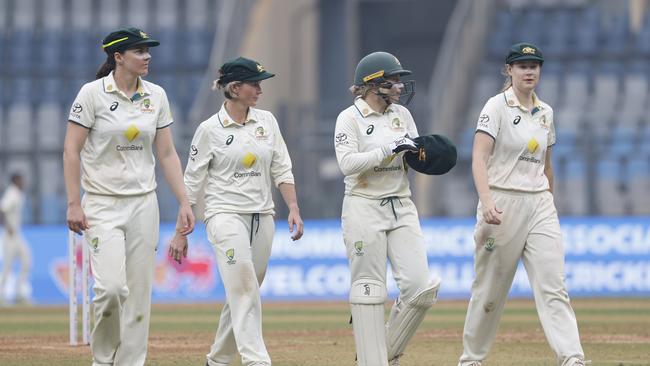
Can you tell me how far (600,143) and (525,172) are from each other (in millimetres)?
16642

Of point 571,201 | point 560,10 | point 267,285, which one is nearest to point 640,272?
point 571,201

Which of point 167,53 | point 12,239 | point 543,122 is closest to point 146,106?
point 543,122

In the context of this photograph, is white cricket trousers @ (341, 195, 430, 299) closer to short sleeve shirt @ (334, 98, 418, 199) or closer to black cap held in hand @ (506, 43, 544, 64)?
short sleeve shirt @ (334, 98, 418, 199)

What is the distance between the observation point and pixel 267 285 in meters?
24.0

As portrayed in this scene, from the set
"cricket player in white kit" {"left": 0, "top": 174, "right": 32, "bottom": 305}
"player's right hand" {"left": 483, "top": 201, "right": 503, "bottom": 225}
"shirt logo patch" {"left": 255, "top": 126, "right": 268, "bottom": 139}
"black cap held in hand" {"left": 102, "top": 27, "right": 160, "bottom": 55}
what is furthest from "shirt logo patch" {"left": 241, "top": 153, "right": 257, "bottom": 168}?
"cricket player in white kit" {"left": 0, "top": 174, "right": 32, "bottom": 305}

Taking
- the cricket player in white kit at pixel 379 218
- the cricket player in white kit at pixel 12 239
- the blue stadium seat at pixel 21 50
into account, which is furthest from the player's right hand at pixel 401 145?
the blue stadium seat at pixel 21 50

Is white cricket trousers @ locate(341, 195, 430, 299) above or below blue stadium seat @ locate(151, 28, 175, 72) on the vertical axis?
below

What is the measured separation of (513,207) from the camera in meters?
10.1

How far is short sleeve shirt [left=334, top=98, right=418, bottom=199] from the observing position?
9750 millimetres

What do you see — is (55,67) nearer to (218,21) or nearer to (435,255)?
(218,21)

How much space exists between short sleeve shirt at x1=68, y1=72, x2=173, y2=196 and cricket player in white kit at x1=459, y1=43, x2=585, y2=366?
7.87ft

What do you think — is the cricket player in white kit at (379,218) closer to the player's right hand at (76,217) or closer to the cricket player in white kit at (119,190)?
the cricket player in white kit at (119,190)

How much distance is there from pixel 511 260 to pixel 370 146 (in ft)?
4.55

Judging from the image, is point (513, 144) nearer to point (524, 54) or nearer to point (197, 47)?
point (524, 54)
